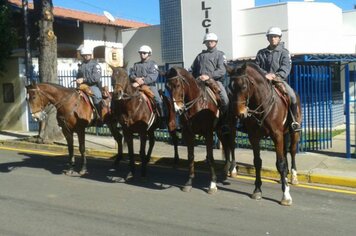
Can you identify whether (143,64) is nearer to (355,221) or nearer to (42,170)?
(42,170)

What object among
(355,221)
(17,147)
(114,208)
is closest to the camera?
(355,221)

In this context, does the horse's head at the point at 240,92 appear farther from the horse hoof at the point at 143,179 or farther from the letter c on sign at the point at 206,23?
the letter c on sign at the point at 206,23

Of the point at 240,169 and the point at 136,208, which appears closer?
the point at 136,208

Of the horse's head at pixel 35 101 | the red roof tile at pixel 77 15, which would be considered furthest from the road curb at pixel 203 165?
the red roof tile at pixel 77 15

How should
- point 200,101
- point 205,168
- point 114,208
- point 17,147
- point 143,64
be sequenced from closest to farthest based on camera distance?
point 114,208, point 200,101, point 143,64, point 205,168, point 17,147

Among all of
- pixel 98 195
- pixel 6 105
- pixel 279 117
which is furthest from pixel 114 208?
pixel 6 105

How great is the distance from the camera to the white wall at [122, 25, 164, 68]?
21.7m

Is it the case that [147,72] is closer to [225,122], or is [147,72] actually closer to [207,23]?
[225,122]

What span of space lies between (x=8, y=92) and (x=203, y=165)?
32.8 feet

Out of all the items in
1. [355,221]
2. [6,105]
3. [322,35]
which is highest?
[322,35]

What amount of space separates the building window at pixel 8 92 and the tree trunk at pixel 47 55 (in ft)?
12.5

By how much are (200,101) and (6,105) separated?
1145 cm

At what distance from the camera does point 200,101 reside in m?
7.81

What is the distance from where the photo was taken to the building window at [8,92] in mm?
16938
